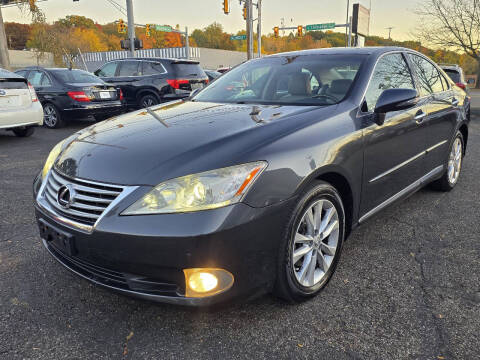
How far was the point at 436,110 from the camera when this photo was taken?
3.68m

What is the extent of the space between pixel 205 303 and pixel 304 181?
0.80 meters

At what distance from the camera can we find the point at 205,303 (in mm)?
1893

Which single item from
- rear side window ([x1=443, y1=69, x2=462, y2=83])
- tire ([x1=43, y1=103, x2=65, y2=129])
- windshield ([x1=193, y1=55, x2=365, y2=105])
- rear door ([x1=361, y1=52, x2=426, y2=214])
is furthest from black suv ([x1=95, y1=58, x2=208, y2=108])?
rear door ([x1=361, y1=52, x2=426, y2=214])

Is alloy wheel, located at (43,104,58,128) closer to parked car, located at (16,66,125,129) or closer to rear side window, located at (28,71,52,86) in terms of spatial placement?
parked car, located at (16,66,125,129)

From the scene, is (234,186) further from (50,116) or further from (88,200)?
(50,116)

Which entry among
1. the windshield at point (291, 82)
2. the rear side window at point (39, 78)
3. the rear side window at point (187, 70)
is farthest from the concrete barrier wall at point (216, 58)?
the windshield at point (291, 82)

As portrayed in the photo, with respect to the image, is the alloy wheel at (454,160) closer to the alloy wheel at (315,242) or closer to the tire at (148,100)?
the alloy wheel at (315,242)

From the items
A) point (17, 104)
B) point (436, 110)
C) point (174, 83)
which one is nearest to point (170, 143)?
point (436, 110)

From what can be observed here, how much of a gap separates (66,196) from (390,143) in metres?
2.21

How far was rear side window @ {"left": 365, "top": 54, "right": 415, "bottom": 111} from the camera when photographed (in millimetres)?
2902

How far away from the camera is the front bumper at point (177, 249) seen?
1789 mm

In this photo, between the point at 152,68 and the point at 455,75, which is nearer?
the point at 152,68

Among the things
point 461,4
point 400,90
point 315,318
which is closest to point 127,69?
point 400,90

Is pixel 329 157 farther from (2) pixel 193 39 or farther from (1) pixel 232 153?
(2) pixel 193 39
